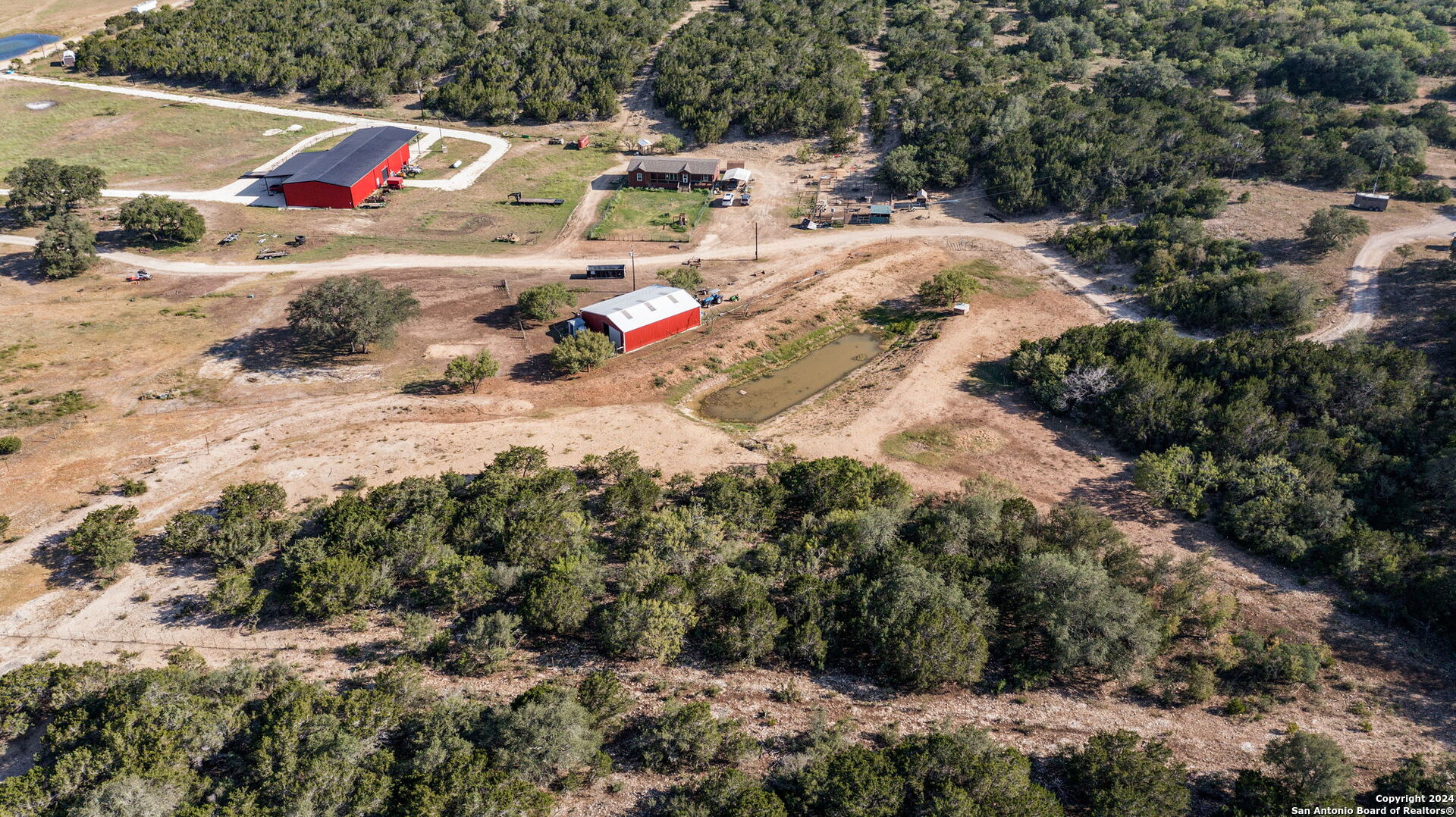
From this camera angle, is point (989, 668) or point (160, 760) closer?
point (160, 760)

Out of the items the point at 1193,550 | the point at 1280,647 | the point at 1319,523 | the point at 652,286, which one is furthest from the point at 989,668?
the point at 652,286

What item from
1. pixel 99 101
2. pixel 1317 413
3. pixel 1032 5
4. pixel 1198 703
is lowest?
pixel 1198 703

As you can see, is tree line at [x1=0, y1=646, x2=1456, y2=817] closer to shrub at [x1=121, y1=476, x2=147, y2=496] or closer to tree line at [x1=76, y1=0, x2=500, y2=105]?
shrub at [x1=121, y1=476, x2=147, y2=496]

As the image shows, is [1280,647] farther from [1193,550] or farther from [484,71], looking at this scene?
[484,71]

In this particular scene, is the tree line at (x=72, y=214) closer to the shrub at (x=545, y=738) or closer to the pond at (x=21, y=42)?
the pond at (x=21, y=42)

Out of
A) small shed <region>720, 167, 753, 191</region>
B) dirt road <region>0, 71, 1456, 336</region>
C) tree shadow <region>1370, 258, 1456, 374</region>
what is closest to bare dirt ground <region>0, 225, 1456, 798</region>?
dirt road <region>0, 71, 1456, 336</region>
